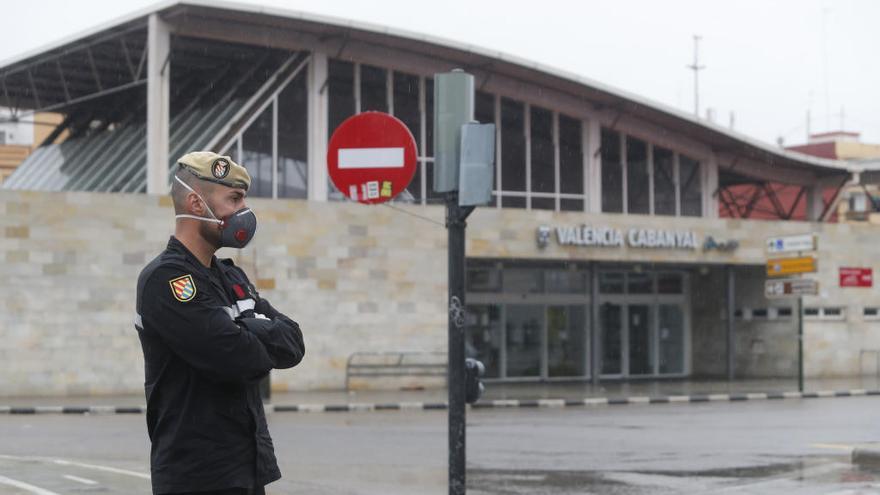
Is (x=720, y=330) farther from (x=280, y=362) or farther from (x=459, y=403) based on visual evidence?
(x=280, y=362)

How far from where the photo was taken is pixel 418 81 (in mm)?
34906

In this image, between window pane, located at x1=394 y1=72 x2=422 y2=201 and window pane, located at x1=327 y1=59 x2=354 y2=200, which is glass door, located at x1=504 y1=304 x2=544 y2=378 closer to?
window pane, located at x1=394 y1=72 x2=422 y2=201

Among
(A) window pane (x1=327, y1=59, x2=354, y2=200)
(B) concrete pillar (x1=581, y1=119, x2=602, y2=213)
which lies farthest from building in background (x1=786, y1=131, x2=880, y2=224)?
(A) window pane (x1=327, y1=59, x2=354, y2=200)

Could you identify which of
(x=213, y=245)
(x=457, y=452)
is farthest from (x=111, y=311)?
(x=213, y=245)

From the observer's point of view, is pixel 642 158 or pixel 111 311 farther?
pixel 642 158

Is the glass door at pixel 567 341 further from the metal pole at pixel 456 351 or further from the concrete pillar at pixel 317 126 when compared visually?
the metal pole at pixel 456 351

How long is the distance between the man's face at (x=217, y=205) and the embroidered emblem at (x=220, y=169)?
4 centimetres

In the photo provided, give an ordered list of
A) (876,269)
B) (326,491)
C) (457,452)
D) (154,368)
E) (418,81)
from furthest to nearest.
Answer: (876,269), (418,81), (326,491), (457,452), (154,368)

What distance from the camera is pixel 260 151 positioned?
3259 centimetres

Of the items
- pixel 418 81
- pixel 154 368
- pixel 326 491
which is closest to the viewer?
pixel 154 368

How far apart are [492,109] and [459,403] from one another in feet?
93.8

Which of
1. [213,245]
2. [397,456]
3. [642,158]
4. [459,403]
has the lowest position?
[397,456]

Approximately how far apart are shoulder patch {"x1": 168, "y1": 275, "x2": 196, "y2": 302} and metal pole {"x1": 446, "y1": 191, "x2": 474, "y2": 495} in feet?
12.9

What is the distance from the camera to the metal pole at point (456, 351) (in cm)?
787
